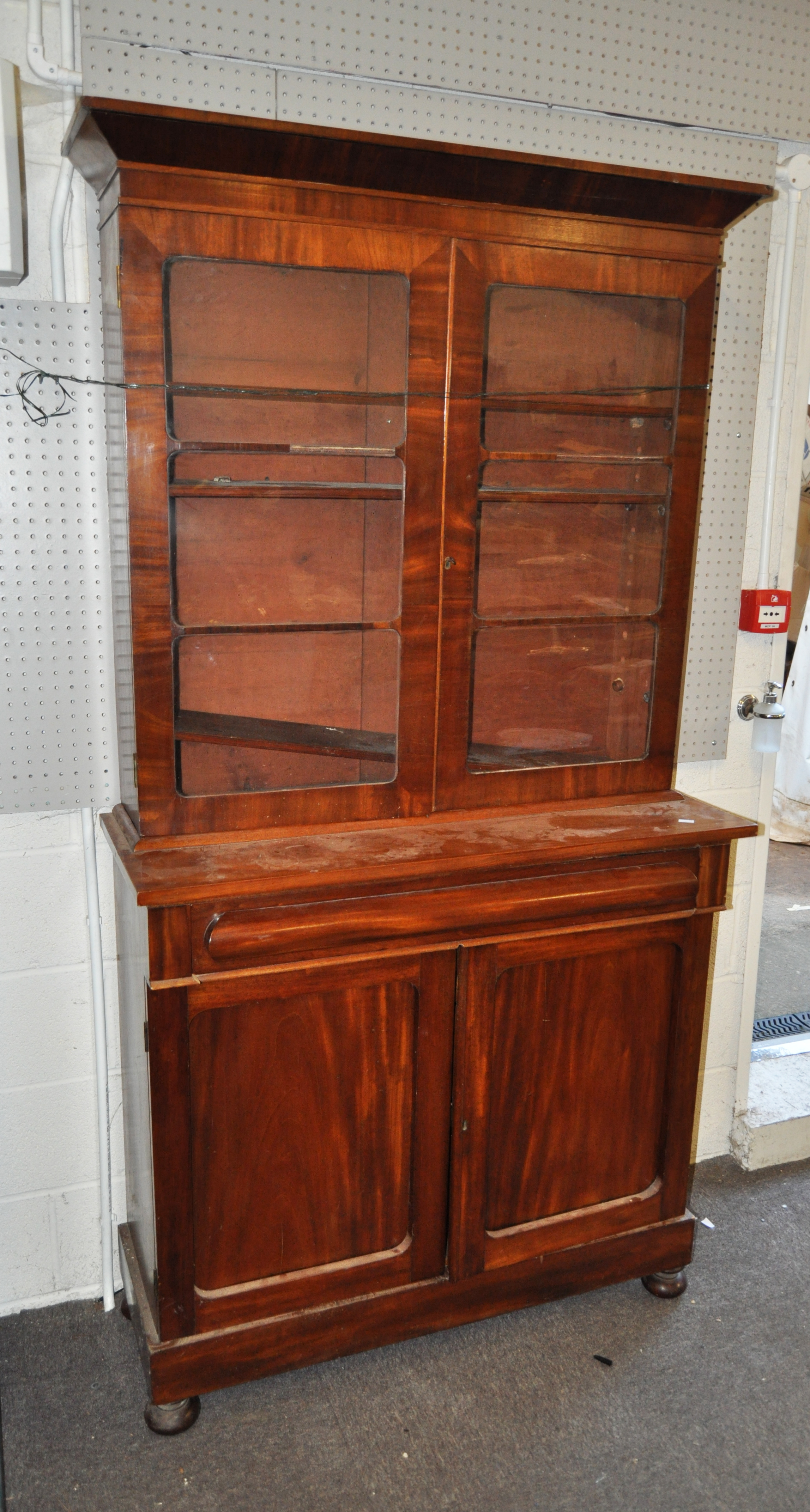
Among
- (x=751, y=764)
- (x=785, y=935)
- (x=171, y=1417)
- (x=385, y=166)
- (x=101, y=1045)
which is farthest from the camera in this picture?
(x=785, y=935)

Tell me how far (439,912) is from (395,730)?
13.2 inches

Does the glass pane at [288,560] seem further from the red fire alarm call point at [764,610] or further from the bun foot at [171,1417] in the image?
the bun foot at [171,1417]

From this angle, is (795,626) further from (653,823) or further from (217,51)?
(217,51)

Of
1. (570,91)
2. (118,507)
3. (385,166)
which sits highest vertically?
(570,91)

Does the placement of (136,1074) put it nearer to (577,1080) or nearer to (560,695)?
(577,1080)

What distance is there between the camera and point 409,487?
1832mm

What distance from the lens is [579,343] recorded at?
1975 mm

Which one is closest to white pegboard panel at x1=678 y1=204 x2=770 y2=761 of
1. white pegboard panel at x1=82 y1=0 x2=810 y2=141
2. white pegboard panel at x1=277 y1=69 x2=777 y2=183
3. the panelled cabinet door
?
white pegboard panel at x1=277 y1=69 x2=777 y2=183

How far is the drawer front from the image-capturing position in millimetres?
1718

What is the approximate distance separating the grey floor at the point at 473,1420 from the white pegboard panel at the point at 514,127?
224cm

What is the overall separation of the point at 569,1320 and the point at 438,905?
98 centimetres

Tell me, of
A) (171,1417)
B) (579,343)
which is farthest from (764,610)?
(171,1417)

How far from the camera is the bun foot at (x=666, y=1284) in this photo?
2.23 m

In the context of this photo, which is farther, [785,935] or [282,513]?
[785,935]
